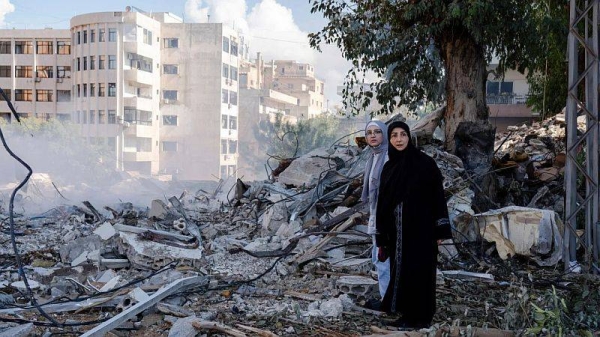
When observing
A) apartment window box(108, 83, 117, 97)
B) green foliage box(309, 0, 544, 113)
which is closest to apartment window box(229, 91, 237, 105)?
apartment window box(108, 83, 117, 97)

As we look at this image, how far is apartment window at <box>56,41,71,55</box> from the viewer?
46406 millimetres

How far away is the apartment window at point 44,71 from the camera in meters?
45.8

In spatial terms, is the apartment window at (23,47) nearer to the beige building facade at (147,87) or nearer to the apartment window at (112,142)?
the beige building facade at (147,87)

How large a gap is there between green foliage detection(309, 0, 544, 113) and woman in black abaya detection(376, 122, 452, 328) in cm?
566

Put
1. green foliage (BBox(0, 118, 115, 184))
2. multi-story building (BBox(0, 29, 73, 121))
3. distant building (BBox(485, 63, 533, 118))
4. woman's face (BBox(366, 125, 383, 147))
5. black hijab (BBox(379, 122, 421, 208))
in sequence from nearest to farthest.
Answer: black hijab (BBox(379, 122, 421, 208))
woman's face (BBox(366, 125, 383, 147))
distant building (BBox(485, 63, 533, 118))
green foliage (BBox(0, 118, 115, 184))
multi-story building (BBox(0, 29, 73, 121))

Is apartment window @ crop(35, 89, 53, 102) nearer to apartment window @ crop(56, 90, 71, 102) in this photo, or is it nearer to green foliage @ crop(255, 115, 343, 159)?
apartment window @ crop(56, 90, 71, 102)

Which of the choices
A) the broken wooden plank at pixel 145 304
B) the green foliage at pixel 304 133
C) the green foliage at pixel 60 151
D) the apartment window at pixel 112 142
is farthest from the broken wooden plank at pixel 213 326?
the apartment window at pixel 112 142

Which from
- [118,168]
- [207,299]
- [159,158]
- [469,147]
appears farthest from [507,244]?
[159,158]

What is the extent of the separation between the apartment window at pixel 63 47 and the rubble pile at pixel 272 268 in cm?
3807

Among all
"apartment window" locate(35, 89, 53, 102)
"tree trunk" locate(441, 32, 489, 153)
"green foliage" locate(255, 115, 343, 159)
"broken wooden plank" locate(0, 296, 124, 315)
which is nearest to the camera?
"broken wooden plank" locate(0, 296, 124, 315)

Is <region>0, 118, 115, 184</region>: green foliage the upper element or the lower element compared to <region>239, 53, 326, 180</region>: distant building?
lower

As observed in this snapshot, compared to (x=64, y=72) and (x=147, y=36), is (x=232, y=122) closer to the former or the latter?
(x=147, y=36)

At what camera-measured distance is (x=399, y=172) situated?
16.3 feet

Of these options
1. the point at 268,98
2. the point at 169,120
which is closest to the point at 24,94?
the point at 169,120
